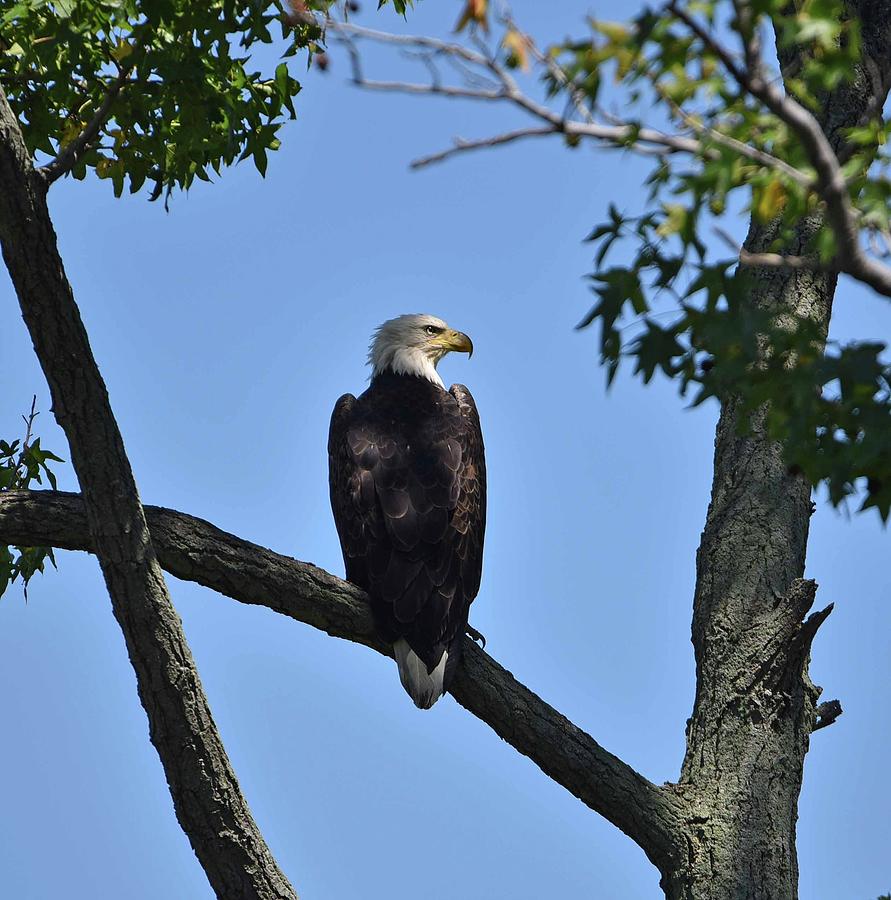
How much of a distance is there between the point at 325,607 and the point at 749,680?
5.25 ft

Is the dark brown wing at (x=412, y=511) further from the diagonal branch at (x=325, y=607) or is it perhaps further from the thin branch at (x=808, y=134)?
the thin branch at (x=808, y=134)

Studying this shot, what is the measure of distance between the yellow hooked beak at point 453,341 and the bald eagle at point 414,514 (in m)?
0.97

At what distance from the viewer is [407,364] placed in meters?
7.51

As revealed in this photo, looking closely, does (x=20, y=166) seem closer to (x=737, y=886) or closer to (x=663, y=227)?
(x=663, y=227)

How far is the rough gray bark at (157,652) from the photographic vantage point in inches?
169

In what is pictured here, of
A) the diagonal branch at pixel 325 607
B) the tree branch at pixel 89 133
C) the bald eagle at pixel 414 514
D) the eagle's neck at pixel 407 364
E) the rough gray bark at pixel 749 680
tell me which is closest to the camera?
the tree branch at pixel 89 133

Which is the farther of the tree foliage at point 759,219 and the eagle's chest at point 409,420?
the eagle's chest at point 409,420

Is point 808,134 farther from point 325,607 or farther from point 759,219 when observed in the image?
point 325,607

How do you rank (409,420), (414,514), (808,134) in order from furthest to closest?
1. (409,420)
2. (414,514)
3. (808,134)

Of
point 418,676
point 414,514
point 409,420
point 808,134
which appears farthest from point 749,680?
point 808,134

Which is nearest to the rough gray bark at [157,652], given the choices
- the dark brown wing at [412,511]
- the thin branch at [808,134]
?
the dark brown wing at [412,511]

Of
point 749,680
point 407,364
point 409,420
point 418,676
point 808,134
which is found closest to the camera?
point 808,134

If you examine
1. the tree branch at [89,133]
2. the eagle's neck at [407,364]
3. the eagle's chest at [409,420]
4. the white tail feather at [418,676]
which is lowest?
the white tail feather at [418,676]

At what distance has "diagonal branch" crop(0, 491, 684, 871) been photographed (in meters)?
4.61
